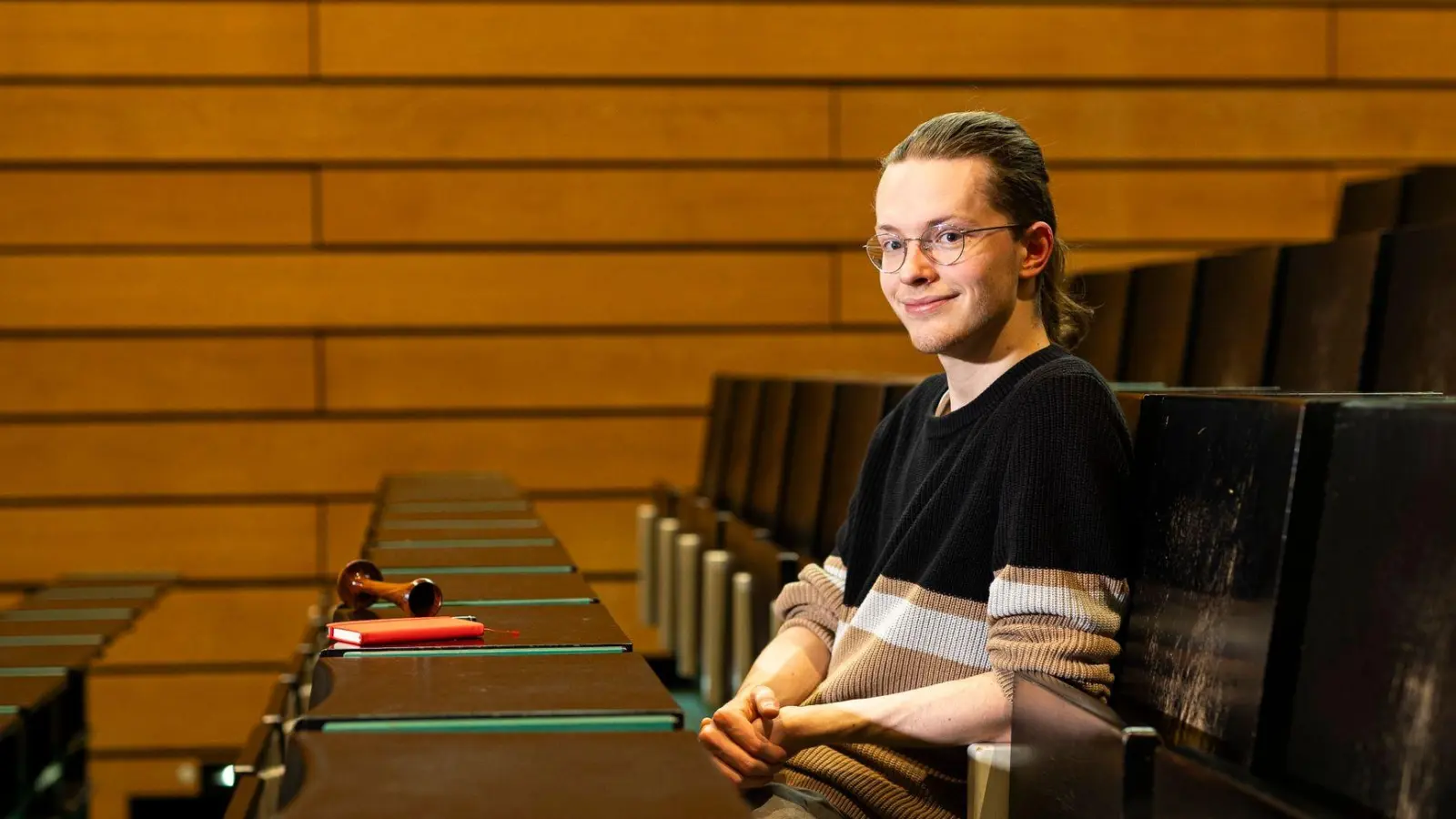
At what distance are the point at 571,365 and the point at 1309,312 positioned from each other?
115 centimetres

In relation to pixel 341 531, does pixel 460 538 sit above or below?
above

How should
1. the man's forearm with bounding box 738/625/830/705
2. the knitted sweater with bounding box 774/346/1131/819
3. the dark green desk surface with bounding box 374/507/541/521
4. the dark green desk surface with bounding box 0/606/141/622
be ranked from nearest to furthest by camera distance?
1. the knitted sweater with bounding box 774/346/1131/819
2. the man's forearm with bounding box 738/625/830/705
3. the dark green desk surface with bounding box 374/507/541/521
4. the dark green desk surface with bounding box 0/606/141/622

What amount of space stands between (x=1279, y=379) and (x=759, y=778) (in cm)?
52

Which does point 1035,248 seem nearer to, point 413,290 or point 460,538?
point 460,538

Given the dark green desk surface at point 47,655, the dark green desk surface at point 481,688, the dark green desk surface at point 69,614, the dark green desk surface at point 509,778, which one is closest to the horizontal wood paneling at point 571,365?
the dark green desk surface at point 69,614

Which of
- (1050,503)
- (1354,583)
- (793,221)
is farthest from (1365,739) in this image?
(793,221)

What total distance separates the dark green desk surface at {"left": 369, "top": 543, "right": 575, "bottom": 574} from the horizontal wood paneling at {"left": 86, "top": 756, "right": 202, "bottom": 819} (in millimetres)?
1257

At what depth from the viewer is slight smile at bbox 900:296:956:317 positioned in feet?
1.92

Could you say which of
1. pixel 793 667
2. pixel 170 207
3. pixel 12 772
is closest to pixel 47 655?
pixel 12 772

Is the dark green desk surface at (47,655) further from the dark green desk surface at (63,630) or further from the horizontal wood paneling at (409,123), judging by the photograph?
the horizontal wood paneling at (409,123)

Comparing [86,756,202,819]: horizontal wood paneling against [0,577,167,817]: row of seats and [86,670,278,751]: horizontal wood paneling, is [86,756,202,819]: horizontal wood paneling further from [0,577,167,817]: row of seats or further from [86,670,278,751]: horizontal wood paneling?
[0,577,167,817]: row of seats

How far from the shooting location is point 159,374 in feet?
6.23

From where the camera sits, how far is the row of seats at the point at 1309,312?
31.9 inches

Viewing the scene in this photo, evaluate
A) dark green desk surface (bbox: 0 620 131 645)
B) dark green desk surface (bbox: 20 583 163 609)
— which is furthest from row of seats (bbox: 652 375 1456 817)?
dark green desk surface (bbox: 20 583 163 609)
